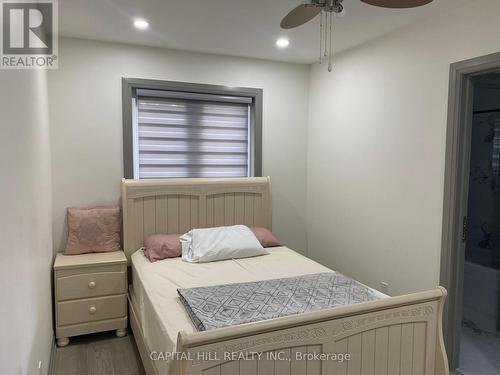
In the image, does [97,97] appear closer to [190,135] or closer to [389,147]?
[190,135]

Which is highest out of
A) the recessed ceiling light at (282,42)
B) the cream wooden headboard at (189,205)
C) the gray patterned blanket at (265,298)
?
the recessed ceiling light at (282,42)

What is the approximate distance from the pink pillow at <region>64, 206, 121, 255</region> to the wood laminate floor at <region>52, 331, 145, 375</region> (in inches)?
29.0

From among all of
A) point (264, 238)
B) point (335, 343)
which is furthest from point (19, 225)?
point (264, 238)

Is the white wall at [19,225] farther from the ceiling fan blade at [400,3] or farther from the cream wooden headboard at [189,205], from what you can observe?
the ceiling fan blade at [400,3]

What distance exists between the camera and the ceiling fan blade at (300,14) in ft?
6.17

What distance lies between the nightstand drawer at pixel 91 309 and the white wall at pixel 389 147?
2072mm

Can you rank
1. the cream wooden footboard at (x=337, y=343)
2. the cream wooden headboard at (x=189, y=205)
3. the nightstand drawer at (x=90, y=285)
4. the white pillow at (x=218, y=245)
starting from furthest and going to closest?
the cream wooden headboard at (x=189, y=205)
the white pillow at (x=218, y=245)
the nightstand drawer at (x=90, y=285)
the cream wooden footboard at (x=337, y=343)

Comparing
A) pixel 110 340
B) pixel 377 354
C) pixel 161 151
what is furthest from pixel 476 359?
pixel 161 151

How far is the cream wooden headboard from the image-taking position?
10.9 ft

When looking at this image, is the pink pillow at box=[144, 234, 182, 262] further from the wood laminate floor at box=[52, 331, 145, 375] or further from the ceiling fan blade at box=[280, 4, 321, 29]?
the ceiling fan blade at box=[280, 4, 321, 29]

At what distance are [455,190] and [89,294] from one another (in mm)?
2870

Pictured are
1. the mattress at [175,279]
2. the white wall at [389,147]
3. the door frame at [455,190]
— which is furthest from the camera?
the white wall at [389,147]

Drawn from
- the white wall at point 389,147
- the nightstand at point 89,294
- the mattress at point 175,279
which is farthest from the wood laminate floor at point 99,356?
the white wall at point 389,147

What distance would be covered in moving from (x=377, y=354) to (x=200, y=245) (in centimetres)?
170
